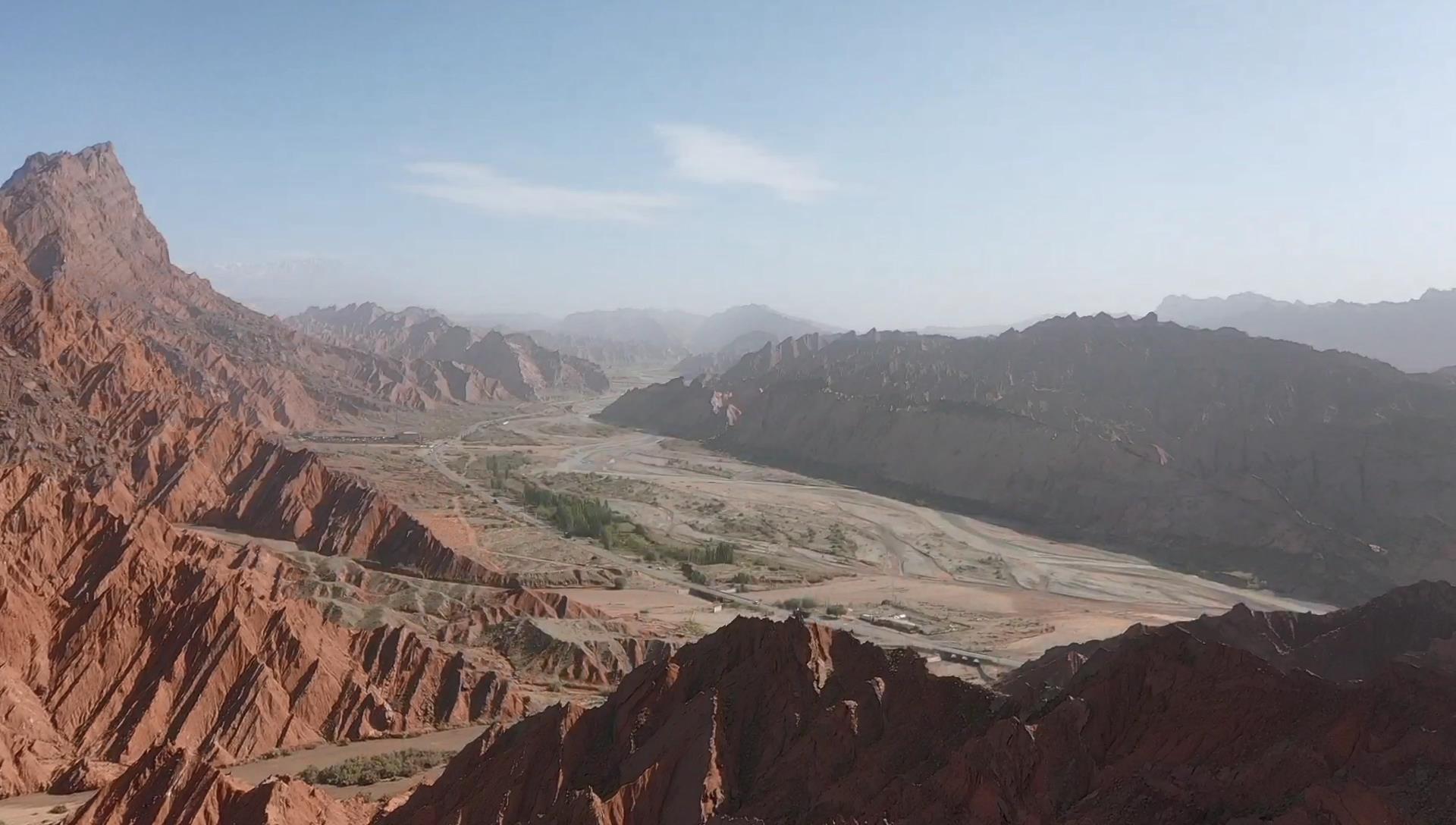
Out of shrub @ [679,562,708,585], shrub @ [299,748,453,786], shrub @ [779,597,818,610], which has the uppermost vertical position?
shrub @ [779,597,818,610]

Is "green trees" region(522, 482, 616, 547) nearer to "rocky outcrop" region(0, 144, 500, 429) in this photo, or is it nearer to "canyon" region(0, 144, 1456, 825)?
"canyon" region(0, 144, 1456, 825)

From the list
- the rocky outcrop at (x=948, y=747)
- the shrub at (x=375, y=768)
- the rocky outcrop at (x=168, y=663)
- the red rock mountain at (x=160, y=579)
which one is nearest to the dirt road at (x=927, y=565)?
the red rock mountain at (x=160, y=579)

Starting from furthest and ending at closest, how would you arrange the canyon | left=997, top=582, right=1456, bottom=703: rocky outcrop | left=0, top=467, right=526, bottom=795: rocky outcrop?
left=0, top=467, right=526, bottom=795: rocky outcrop
left=997, top=582, right=1456, bottom=703: rocky outcrop
the canyon

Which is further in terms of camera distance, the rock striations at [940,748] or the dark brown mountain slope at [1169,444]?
the dark brown mountain slope at [1169,444]

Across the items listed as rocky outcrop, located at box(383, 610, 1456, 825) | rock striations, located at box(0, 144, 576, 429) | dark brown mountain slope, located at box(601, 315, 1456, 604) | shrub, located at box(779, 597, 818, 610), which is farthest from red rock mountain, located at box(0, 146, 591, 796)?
dark brown mountain slope, located at box(601, 315, 1456, 604)

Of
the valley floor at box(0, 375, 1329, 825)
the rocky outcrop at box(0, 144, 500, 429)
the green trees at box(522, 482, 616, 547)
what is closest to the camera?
the valley floor at box(0, 375, 1329, 825)

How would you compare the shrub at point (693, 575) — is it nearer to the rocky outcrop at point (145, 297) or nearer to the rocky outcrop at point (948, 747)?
the rocky outcrop at point (948, 747)

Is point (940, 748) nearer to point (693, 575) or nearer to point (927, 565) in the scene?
point (693, 575)
